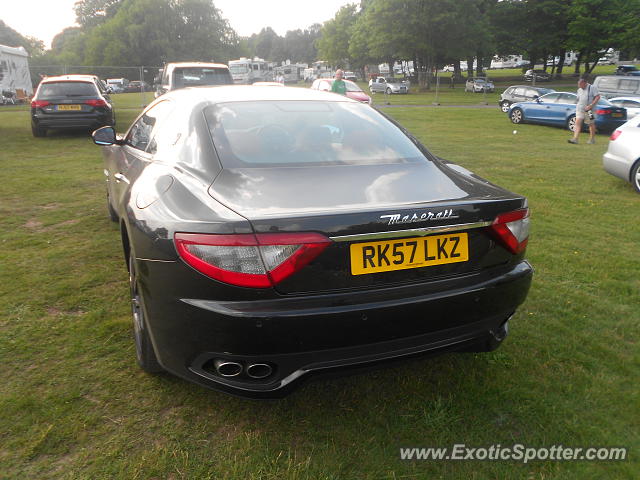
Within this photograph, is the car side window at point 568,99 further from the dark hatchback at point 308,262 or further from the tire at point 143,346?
the tire at point 143,346

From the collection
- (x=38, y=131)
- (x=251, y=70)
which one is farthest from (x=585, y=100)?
(x=251, y=70)

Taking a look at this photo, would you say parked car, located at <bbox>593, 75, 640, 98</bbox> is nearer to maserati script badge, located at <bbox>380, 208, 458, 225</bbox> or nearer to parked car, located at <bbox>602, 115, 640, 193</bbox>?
parked car, located at <bbox>602, 115, 640, 193</bbox>

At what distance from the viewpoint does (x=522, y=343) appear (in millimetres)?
3262

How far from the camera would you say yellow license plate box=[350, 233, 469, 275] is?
2070mm

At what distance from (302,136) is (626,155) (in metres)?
6.71

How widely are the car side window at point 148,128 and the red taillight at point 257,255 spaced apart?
1481 millimetres

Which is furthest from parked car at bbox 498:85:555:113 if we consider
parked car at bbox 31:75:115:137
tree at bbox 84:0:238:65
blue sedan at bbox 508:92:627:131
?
tree at bbox 84:0:238:65

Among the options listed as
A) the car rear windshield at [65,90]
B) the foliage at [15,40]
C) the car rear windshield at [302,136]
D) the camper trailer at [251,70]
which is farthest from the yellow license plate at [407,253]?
the foliage at [15,40]

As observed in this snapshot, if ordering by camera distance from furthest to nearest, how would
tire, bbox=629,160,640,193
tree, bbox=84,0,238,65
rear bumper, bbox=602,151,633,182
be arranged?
tree, bbox=84,0,238,65 → rear bumper, bbox=602,151,633,182 → tire, bbox=629,160,640,193

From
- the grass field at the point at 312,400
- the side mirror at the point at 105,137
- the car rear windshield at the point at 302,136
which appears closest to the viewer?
the grass field at the point at 312,400

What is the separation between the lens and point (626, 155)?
25.1 feet

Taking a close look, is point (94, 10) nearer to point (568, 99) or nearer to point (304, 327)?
point (568, 99)

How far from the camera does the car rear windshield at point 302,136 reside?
267 centimetres

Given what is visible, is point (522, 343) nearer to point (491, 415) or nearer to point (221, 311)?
point (491, 415)
